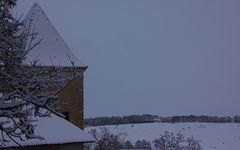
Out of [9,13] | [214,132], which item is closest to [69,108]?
[9,13]

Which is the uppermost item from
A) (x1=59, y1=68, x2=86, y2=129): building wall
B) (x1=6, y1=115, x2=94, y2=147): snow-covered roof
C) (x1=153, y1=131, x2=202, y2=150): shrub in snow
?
(x1=59, y1=68, x2=86, y2=129): building wall

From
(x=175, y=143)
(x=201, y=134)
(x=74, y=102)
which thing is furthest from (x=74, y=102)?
(x=201, y=134)

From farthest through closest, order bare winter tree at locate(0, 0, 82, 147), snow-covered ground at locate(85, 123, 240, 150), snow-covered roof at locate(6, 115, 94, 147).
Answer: snow-covered ground at locate(85, 123, 240, 150)
snow-covered roof at locate(6, 115, 94, 147)
bare winter tree at locate(0, 0, 82, 147)

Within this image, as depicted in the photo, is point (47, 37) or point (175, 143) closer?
point (47, 37)

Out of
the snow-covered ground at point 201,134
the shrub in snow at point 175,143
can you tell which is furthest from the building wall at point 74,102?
the snow-covered ground at point 201,134

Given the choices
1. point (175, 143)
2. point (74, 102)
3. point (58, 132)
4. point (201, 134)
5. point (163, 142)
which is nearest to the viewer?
point (58, 132)

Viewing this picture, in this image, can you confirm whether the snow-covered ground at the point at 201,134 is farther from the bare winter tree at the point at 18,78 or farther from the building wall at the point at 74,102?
the bare winter tree at the point at 18,78

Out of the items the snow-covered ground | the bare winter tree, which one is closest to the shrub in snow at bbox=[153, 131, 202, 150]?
the snow-covered ground

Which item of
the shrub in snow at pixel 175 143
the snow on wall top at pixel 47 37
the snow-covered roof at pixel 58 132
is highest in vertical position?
the snow on wall top at pixel 47 37

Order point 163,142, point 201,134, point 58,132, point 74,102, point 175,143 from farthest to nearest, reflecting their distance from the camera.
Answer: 1. point 201,134
2. point 163,142
3. point 175,143
4. point 74,102
5. point 58,132

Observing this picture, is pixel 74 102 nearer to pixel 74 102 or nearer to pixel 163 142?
pixel 74 102

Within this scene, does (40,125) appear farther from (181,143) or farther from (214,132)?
(214,132)

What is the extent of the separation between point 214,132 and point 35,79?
73.8m

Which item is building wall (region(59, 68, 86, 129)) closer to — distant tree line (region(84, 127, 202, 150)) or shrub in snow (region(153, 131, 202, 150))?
distant tree line (region(84, 127, 202, 150))
